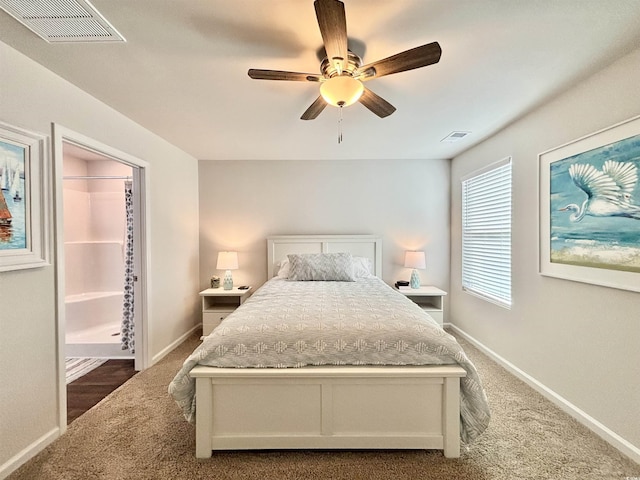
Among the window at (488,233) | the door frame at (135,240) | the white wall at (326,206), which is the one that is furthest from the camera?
the white wall at (326,206)

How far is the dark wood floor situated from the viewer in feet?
7.55

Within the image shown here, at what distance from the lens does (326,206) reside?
4156mm

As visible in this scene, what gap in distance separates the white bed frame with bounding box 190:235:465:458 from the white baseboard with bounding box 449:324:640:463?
3.27 ft

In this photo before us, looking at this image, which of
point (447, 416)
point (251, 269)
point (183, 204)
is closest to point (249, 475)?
point (447, 416)

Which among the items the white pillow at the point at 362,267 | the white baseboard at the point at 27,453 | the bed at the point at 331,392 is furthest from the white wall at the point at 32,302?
the white pillow at the point at 362,267

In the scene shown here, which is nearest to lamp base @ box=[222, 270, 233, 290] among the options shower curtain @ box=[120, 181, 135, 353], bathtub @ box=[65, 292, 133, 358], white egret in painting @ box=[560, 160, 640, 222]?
shower curtain @ box=[120, 181, 135, 353]

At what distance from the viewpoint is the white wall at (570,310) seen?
1.76m

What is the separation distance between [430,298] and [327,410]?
263 cm

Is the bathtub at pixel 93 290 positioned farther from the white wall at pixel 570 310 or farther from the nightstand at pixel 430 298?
the white wall at pixel 570 310

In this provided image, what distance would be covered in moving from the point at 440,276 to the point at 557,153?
2.26 meters

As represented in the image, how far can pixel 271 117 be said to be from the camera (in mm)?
2609

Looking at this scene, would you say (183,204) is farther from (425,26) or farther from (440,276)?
(440,276)

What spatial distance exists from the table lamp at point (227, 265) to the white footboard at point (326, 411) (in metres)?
2.22

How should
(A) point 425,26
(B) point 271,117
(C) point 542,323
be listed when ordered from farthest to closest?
(B) point 271,117 → (C) point 542,323 → (A) point 425,26
